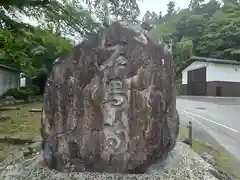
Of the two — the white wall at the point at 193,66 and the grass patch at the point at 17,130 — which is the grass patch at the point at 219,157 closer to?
the grass patch at the point at 17,130

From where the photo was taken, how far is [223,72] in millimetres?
21125

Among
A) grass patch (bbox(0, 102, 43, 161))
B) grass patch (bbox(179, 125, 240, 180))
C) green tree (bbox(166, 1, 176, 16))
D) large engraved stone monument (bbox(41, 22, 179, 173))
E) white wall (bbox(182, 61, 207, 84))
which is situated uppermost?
green tree (bbox(166, 1, 176, 16))

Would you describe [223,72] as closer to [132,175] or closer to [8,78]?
[8,78]

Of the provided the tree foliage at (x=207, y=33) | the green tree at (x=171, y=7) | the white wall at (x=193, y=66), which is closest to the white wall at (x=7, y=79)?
the tree foliage at (x=207, y=33)

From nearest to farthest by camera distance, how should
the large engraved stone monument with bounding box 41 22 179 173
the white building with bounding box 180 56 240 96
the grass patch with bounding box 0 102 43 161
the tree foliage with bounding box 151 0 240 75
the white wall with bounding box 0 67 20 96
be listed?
the large engraved stone monument with bounding box 41 22 179 173 < the grass patch with bounding box 0 102 43 161 < the white wall with bounding box 0 67 20 96 < the white building with bounding box 180 56 240 96 < the tree foliage with bounding box 151 0 240 75

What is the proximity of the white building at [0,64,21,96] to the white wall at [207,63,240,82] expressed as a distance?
1480cm

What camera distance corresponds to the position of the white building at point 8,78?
15.6 metres

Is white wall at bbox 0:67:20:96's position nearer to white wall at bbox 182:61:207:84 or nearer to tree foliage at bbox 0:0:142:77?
tree foliage at bbox 0:0:142:77

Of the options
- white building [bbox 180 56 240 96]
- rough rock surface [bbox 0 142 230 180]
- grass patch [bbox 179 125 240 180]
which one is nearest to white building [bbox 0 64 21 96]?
grass patch [bbox 179 125 240 180]

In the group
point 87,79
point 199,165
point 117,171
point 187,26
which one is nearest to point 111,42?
point 87,79

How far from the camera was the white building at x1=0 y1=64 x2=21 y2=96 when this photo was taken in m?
15.6

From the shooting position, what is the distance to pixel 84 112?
10.1ft

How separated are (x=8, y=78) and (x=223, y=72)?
15974mm

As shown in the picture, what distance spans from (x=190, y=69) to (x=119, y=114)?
23.3 metres
